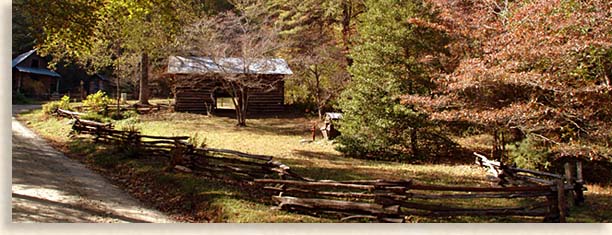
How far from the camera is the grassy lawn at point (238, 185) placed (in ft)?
17.5

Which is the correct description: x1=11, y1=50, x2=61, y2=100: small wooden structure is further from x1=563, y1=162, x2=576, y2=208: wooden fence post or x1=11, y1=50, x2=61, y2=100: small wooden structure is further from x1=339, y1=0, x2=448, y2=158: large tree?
x1=563, y1=162, x2=576, y2=208: wooden fence post

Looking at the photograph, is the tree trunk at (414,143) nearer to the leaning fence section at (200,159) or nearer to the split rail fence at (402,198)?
the split rail fence at (402,198)

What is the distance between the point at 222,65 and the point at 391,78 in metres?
5.38

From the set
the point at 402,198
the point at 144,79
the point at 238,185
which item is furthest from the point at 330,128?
the point at 144,79

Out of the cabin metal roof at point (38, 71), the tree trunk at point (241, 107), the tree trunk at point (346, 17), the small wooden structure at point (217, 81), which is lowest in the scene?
the tree trunk at point (241, 107)

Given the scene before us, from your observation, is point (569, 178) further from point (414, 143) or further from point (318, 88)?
point (318, 88)

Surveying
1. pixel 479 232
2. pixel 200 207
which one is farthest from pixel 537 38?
pixel 200 207

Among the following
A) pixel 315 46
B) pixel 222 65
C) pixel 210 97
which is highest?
pixel 315 46

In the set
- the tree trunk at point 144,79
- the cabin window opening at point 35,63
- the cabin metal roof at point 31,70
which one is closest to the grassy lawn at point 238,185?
the tree trunk at point 144,79

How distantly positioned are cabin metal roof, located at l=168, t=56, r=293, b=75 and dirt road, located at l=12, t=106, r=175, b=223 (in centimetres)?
554

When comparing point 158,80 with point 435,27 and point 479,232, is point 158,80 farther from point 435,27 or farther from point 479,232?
point 479,232

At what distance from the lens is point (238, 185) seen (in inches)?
252

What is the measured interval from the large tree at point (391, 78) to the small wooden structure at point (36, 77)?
1274 centimetres

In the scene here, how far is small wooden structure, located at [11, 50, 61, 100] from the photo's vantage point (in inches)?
674
